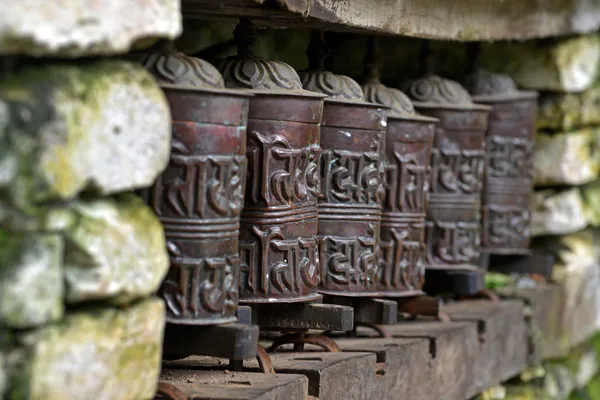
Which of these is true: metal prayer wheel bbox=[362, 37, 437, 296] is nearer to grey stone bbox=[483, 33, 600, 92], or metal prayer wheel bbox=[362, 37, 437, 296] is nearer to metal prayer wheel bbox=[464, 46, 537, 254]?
metal prayer wheel bbox=[464, 46, 537, 254]

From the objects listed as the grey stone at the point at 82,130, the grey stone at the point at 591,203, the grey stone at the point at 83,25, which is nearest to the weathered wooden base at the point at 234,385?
the grey stone at the point at 82,130

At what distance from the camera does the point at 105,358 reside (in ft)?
8.98

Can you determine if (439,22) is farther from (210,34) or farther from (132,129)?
(132,129)

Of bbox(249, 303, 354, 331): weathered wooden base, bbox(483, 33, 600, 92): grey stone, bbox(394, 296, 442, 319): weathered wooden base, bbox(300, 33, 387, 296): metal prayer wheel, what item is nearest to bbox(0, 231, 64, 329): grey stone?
bbox(249, 303, 354, 331): weathered wooden base

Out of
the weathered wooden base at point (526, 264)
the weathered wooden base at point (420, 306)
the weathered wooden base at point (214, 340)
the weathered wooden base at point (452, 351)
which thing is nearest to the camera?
the weathered wooden base at point (214, 340)

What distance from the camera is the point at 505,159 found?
6.59 meters

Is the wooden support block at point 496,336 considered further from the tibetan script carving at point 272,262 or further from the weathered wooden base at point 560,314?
the tibetan script carving at point 272,262

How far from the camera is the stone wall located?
2473 millimetres

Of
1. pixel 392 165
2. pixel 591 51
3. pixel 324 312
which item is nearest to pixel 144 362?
pixel 324 312

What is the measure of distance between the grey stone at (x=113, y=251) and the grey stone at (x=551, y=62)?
462cm

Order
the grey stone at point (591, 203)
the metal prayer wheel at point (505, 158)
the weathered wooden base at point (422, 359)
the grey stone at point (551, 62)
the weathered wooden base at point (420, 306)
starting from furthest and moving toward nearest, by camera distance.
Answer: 1. the grey stone at point (591, 203)
2. the grey stone at point (551, 62)
3. the metal prayer wheel at point (505, 158)
4. the weathered wooden base at point (420, 306)
5. the weathered wooden base at point (422, 359)

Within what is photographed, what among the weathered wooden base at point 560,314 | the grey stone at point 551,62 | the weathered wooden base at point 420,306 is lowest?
the weathered wooden base at point 560,314

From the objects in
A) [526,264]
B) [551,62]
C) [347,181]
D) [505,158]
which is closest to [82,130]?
[347,181]

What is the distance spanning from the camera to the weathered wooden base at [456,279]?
5793 millimetres
